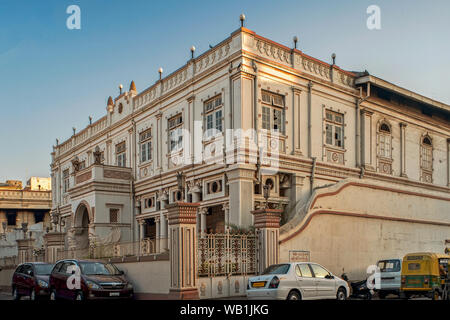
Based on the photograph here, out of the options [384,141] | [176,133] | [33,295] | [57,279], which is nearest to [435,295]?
[57,279]

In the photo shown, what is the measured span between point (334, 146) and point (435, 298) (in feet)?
40.2

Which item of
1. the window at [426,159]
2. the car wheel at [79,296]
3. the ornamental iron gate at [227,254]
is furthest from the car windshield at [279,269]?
the window at [426,159]

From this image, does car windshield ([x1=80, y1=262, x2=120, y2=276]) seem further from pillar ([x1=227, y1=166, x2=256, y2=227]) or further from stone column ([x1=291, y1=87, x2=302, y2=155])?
stone column ([x1=291, y1=87, x2=302, y2=155])

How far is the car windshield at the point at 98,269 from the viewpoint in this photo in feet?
61.1

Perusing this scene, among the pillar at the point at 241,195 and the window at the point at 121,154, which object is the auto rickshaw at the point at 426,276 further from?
the window at the point at 121,154

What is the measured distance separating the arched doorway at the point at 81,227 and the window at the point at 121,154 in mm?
3787

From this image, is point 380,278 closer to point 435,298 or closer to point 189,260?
point 435,298

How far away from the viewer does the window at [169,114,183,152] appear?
97.0 feet

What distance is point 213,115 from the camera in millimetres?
26938

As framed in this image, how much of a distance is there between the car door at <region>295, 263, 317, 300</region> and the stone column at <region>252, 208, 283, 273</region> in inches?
120

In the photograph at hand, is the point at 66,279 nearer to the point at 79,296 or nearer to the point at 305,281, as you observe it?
the point at 79,296

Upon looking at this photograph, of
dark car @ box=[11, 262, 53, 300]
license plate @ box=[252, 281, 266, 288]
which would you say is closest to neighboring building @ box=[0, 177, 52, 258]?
dark car @ box=[11, 262, 53, 300]

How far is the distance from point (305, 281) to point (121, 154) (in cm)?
2206
